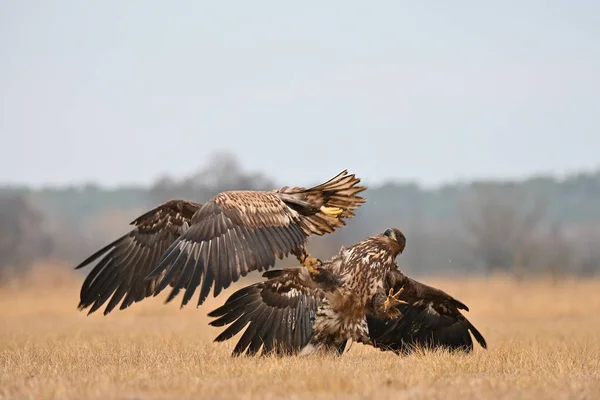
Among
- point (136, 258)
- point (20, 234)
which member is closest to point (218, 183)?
point (20, 234)

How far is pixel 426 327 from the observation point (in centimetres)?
1141

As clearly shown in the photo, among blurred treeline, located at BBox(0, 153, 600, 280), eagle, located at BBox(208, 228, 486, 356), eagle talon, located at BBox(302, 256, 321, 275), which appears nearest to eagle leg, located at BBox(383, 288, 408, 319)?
eagle, located at BBox(208, 228, 486, 356)

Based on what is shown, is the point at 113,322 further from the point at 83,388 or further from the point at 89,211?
the point at 89,211

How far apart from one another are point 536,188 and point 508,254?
49.4m

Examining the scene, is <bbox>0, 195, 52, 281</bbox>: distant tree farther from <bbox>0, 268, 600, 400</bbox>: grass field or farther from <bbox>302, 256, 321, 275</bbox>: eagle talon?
<bbox>302, 256, 321, 275</bbox>: eagle talon

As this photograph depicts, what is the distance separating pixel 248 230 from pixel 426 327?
2.81 metres

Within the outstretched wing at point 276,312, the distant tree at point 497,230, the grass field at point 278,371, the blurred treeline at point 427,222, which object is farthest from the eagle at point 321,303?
the distant tree at point 497,230

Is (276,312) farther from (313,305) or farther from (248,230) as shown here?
(248,230)

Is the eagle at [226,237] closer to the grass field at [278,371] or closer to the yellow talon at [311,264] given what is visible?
the yellow talon at [311,264]

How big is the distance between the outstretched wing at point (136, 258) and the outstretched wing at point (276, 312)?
135 centimetres

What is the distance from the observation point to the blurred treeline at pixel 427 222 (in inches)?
2874

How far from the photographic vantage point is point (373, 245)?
1047 cm

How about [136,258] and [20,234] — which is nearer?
[136,258]

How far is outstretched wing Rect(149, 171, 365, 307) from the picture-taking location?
941cm
